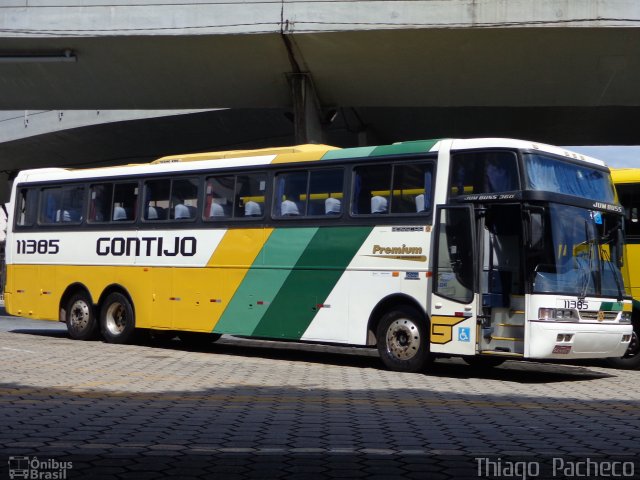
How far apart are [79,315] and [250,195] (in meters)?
5.12

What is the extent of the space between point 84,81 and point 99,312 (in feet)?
30.2

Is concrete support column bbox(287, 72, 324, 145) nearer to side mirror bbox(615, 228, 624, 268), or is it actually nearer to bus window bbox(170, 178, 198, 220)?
bus window bbox(170, 178, 198, 220)

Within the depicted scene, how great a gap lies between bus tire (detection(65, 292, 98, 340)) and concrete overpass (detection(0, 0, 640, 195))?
673cm

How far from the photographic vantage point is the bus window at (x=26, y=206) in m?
19.5

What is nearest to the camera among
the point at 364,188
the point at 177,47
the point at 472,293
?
the point at 472,293

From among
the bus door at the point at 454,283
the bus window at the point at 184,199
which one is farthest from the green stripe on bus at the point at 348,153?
the bus window at the point at 184,199

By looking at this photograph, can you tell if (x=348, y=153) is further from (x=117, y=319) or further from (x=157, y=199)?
(x=117, y=319)

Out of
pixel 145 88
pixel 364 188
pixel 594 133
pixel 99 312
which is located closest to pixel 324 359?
pixel 364 188

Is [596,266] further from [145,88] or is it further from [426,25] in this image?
[145,88]

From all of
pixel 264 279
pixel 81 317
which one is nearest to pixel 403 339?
pixel 264 279

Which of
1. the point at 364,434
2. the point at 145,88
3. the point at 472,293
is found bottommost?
the point at 364,434

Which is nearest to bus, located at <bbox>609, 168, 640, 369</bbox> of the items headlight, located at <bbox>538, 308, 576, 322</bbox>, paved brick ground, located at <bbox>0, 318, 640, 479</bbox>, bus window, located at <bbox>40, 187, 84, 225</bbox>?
paved brick ground, located at <bbox>0, 318, 640, 479</bbox>

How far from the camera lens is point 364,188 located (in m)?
14.1

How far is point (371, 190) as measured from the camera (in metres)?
14.0
